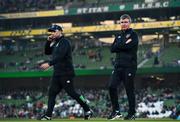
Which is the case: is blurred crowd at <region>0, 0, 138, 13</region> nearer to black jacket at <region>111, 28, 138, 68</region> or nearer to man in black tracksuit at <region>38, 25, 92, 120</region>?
man in black tracksuit at <region>38, 25, 92, 120</region>

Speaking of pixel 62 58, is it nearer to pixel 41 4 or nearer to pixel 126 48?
pixel 126 48

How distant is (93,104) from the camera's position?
120ft

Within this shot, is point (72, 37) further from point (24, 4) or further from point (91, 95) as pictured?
point (91, 95)

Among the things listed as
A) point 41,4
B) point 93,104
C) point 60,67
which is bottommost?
point 93,104

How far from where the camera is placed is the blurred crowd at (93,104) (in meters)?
32.0

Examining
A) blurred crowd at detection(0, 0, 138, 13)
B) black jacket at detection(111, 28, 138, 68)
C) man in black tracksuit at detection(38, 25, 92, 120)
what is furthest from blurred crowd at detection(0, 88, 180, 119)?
black jacket at detection(111, 28, 138, 68)

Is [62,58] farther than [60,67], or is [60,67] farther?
[60,67]

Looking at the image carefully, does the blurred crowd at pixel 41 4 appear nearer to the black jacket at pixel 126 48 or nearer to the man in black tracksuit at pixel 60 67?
the man in black tracksuit at pixel 60 67

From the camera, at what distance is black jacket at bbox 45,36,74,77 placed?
11.7m

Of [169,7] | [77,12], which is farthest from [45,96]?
[169,7]

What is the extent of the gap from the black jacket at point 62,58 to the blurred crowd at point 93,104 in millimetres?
18415

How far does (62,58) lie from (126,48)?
1.46 meters

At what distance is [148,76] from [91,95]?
5681mm

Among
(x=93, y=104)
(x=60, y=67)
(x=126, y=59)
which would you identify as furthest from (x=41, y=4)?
(x=126, y=59)
